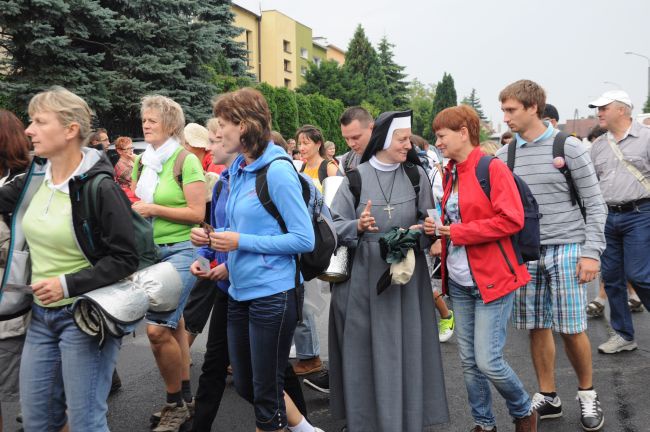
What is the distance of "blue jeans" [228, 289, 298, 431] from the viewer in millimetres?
3117

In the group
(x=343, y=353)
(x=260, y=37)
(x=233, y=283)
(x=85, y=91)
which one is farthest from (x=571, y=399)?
(x=260, y=37)

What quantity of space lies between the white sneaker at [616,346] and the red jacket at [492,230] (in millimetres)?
2578

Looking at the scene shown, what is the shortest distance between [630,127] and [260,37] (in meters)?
51.4

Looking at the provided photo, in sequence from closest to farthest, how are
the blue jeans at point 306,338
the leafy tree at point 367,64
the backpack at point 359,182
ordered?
the backpack at point 359,182
the blue jeans at point 306,338
the leafy tree at point 367,64

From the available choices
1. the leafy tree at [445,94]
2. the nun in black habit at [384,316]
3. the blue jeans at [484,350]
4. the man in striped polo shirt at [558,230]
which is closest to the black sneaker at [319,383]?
the nun in black habit at [384,316]

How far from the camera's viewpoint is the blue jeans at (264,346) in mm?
3117

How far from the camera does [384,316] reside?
3.65 metres

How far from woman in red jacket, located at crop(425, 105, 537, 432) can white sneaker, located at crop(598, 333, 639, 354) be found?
2273mm

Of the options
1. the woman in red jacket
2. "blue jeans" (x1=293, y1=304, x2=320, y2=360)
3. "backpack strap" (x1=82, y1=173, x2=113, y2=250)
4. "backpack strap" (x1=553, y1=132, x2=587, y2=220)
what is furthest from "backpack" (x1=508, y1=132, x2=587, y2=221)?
"backpack strap" (x1=82, y1=173, x2=113, y2=250)

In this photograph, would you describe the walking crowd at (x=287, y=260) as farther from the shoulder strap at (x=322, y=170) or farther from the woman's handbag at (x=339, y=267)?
the shoulder strap at (x=322, y=170)

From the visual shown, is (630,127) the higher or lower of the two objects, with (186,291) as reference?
higher

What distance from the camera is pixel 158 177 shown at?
4125mm

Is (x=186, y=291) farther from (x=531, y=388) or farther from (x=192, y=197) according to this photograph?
(x=531, y=388)

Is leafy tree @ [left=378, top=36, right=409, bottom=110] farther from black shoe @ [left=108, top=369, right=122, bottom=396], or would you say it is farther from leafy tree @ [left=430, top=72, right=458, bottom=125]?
black shoe @ [left=108, top=369, right=122, bottom=396]
